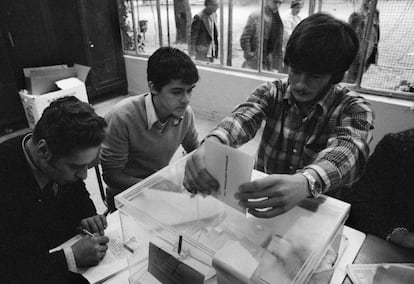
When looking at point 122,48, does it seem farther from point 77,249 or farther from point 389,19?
point 77,249

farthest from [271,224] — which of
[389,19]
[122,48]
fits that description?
[122,48]

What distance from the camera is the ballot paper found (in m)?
0.85

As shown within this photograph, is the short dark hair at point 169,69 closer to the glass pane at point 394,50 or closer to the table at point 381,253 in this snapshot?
the table at point 381,253

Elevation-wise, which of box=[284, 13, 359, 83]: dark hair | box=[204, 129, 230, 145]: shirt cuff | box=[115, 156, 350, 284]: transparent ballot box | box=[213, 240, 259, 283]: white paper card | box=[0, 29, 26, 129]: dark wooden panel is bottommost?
box=[0, 29, 26, 129]: dark wooden panel

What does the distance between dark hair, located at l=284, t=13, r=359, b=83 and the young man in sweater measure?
0.64 m

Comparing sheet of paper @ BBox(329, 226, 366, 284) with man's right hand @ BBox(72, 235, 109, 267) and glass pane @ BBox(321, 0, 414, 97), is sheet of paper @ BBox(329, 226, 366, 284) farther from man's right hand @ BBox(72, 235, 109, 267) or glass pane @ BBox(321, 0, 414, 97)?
glass pane @ BBox(321, 0, 414, 97)

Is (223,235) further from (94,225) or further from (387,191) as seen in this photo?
(387,191)

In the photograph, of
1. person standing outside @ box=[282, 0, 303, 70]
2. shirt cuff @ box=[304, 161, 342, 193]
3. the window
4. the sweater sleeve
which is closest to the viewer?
shirt cuff @ box=[304, 161, 342, 193]

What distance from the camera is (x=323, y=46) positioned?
0.86 metres

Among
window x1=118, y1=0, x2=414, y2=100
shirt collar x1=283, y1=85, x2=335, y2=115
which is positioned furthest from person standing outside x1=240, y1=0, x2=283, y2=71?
shirt collar x1=283, y1=85, x2=335, y2=115

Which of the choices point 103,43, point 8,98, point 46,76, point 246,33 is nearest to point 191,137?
point 246,33

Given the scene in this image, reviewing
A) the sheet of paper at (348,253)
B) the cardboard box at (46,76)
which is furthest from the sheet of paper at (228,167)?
the cardboard box at (46,76)

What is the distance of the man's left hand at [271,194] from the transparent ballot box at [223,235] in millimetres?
71

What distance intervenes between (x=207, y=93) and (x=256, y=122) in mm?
2671
